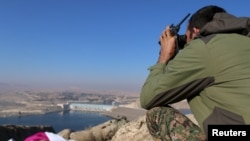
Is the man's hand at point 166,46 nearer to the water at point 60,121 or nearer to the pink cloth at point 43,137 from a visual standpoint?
the pink cloth at point 43,137

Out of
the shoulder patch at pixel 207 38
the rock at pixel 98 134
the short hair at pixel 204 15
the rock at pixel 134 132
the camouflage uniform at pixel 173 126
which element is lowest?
the rock at pixel 98 134

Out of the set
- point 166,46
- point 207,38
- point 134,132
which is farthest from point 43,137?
point 134,132

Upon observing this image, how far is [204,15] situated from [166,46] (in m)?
0.49

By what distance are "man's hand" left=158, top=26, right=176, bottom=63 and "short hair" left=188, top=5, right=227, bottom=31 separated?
0.31m

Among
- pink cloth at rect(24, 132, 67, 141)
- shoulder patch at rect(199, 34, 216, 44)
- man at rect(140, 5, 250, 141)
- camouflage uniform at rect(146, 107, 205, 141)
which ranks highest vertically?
shoulder patch at rect(199, 34, 216, 44)

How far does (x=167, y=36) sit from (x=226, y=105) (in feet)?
3.31

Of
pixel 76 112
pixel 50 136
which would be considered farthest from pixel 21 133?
pixel 76 112

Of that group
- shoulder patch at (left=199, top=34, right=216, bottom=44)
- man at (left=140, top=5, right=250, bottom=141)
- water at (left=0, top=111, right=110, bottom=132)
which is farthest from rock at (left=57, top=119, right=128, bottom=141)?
water at (left=0, top=111, right=110, bottom=132)

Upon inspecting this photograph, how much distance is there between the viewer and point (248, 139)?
254 centimetres

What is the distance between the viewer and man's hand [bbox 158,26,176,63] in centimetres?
324

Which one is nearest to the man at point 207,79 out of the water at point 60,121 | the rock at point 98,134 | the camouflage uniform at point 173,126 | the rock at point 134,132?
the camouflage uniform at point 173,126

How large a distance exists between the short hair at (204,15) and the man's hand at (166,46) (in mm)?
311

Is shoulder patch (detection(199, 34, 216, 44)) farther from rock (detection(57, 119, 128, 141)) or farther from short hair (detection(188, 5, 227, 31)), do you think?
rock (detection(57, 119, 128, 141))

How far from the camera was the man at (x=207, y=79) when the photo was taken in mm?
2605
